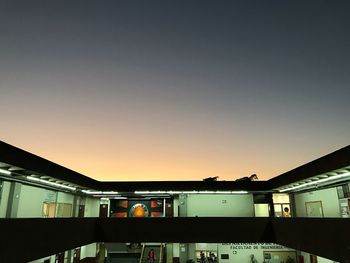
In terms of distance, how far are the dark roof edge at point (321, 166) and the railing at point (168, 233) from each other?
212cm

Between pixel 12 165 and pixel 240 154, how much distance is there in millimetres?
15773

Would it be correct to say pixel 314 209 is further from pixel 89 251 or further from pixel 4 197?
pixel 89 251

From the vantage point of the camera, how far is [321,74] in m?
13.4

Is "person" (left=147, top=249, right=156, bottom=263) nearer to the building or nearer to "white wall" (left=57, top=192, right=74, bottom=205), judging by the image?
the building

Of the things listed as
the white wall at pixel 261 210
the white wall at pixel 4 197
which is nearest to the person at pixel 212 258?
the white wall at pixel 261 210

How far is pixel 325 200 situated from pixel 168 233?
31.2 ft

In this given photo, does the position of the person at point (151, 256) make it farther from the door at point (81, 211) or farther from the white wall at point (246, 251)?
the door at point (81, 211)

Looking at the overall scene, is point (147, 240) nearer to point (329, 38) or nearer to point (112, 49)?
point (112, 49)

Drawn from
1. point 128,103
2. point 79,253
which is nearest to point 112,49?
point 128,103

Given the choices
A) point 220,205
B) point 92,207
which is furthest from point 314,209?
point 92,207

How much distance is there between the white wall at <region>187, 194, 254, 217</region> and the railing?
5.08 meters

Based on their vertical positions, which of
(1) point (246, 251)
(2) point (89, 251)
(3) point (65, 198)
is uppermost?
(3) point (65, 198)

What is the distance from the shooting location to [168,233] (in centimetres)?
1997

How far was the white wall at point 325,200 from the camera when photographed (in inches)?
738
